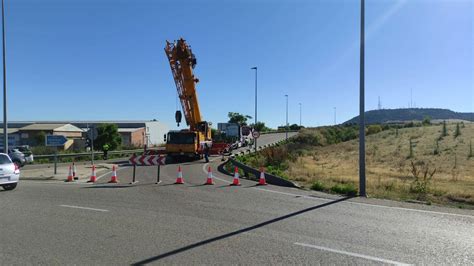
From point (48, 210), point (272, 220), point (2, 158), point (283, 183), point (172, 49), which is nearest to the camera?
point (272, 220)

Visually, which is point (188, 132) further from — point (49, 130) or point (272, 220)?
point (49, 130)

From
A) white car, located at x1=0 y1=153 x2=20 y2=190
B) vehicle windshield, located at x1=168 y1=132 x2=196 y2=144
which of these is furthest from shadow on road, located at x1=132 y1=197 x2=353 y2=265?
vehicle windshield, located at x1=168 y1=132 x2=196 y2=144

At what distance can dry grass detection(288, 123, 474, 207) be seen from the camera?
15156 mm

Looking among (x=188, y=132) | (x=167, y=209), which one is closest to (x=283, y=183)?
(x=167, y=209)

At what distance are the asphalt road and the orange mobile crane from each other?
20.0 metres

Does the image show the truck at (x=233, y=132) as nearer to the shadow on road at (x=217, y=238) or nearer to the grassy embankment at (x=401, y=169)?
the grassy embankment at (x=401, y=169)

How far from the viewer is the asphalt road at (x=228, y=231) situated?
6652mm

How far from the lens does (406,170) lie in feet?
84.4

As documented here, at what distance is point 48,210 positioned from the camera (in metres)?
11.1

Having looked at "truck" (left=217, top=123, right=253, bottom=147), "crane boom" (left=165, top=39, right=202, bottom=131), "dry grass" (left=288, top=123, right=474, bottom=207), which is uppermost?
"crane boom" (left=165, top=39, right=202, bottom=131)

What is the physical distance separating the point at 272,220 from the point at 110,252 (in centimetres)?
390

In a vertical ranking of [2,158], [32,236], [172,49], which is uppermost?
[172,49]

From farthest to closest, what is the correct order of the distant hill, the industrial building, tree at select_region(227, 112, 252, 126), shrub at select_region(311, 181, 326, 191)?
the distant hill
tree at select_region(227, 112, 252, 126)
the industrial building
shrub at select_region(311, 181, 326, 191)

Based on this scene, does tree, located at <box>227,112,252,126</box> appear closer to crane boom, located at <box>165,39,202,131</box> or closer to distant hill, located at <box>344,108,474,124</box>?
distant hill, located at <box>344,108,474,124</box>
